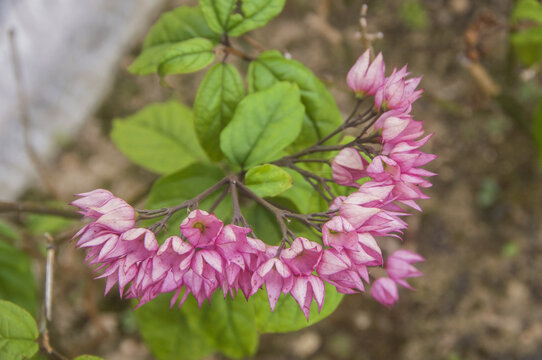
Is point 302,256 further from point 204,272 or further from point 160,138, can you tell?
point 160,138

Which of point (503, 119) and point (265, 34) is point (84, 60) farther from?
point (503, 119)

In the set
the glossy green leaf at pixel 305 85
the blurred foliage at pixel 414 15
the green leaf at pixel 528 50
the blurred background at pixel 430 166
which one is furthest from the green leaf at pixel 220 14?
the blurred foliage at pixel 414 15

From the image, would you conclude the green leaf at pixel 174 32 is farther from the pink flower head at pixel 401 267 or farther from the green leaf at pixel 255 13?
the pink flower head at pixel 401 267

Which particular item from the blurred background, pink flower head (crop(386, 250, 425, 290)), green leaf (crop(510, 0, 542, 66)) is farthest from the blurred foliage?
pink flower head (crop(386, 250, 425, 290))

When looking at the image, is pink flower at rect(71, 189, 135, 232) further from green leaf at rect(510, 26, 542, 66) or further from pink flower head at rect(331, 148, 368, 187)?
green leaf at rect(510, 26, 542, 66)

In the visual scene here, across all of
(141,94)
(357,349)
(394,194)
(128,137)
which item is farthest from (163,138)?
(357,349)

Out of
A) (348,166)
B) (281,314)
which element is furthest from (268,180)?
(281,314)
